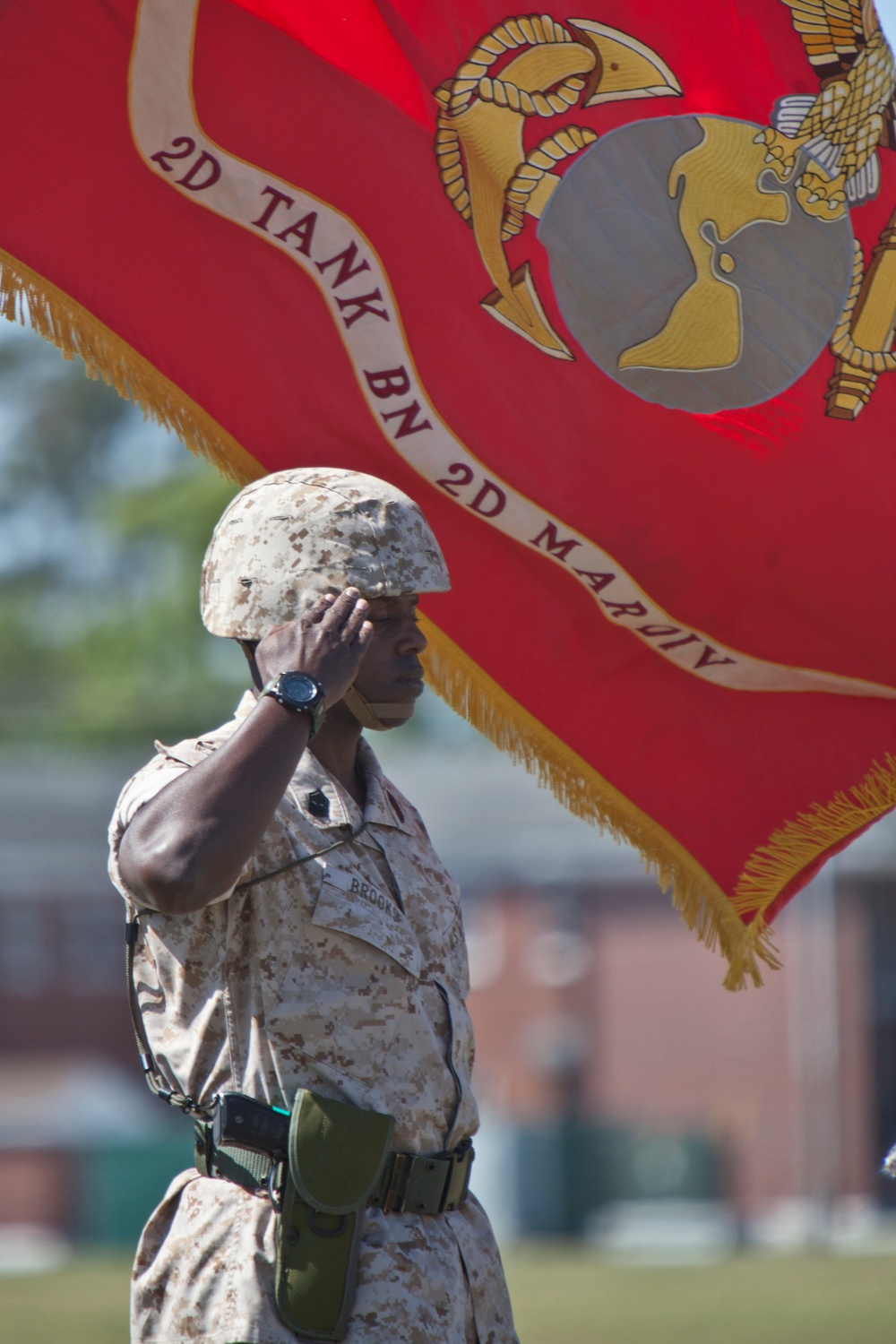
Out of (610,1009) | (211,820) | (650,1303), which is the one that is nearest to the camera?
(211,820)

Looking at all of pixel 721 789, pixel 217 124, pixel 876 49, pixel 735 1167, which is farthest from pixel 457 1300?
pixel 735 1167

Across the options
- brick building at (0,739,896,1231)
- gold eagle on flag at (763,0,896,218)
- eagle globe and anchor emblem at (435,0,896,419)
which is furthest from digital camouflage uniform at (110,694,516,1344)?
brick building at (0,739,896,1231)

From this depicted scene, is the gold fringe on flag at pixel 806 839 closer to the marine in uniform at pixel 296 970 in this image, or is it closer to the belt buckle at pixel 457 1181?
the marine in uniform at pixel 296 970

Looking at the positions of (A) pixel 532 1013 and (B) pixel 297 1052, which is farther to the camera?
(A) pixel 532 1013

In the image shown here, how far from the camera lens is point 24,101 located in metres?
3.58

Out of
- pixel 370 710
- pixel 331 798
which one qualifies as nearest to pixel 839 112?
pixel 370 710

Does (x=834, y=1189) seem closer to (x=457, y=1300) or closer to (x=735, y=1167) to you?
(x=735, y=1167)

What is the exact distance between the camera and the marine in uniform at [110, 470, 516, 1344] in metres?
2.62

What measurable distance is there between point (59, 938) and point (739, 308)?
28084mm

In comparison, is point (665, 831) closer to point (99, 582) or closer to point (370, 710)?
point (370, 710)

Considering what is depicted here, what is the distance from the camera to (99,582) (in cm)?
3625

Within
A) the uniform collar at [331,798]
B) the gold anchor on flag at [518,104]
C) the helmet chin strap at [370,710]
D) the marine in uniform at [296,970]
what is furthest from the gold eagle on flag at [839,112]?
the uniform collar at [331,798]

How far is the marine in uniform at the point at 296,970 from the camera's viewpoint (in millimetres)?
2621

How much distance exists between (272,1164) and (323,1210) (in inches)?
3.9
